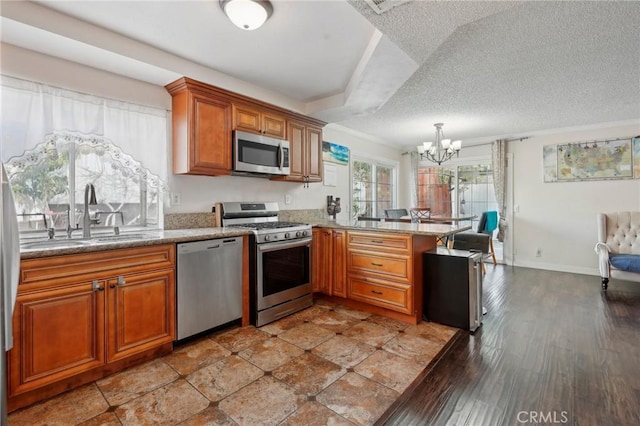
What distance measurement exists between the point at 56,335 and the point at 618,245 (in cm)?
604

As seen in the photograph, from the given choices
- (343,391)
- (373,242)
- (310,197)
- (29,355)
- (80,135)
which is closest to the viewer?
(29,355)

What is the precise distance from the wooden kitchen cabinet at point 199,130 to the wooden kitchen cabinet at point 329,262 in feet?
4.32

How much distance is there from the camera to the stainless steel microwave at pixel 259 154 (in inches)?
117

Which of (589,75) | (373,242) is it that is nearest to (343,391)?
(373,242)

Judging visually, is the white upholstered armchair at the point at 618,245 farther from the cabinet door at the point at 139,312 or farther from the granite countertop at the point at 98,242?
the cabinet door at the point at 139,312

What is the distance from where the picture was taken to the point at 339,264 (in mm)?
3369

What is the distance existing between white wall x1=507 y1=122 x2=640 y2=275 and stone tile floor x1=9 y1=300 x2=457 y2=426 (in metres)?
3.57

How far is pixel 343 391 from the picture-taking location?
6.01 ft

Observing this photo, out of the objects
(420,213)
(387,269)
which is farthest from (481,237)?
(387,269)

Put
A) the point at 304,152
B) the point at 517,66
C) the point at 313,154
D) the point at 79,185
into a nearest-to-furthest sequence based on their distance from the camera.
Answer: the point at 79,185 < the point at 517,66 < the point at 304,152 < the point at 313,154

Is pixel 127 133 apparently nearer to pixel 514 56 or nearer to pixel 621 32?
pixel 514 56

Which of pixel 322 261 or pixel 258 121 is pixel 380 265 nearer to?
pixel 322 261

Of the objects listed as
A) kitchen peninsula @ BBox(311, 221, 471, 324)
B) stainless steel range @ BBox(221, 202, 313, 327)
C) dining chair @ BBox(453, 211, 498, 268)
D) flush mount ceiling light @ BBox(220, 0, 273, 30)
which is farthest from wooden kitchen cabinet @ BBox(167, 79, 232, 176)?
dining chair @ BBox(453, 211, 498, 268)

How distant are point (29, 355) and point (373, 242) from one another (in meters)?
2.61
